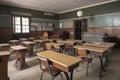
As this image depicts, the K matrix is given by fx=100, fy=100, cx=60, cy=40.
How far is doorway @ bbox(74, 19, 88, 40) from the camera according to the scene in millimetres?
8938

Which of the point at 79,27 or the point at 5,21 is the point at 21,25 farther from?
the point at 79,27

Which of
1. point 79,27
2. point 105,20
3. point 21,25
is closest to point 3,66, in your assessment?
point 21,25

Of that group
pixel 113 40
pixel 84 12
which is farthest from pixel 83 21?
pixel 113 40

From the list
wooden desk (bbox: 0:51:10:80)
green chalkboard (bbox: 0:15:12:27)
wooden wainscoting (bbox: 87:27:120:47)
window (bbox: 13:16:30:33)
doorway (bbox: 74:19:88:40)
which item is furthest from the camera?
doorway (bbox: 74:19:88:40)

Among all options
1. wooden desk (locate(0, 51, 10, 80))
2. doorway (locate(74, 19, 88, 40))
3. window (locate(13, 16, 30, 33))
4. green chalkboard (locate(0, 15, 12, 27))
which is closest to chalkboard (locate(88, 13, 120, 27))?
doorway (locate(74, 19, 88, 40))

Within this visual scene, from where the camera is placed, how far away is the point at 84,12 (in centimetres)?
859

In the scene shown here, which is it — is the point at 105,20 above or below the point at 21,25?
above

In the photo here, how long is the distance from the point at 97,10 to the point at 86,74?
621 cm

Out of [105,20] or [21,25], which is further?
[21,25]

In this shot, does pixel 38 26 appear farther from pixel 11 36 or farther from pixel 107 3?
pixel 107 3

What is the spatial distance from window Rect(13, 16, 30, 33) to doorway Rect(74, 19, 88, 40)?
4367 millimetres

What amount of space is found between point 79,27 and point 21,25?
16.9 ft

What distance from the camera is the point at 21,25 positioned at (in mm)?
8141

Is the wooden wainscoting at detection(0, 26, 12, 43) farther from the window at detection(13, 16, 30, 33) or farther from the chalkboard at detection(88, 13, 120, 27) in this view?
the chalkboard at detection(88, 13, 120, 27)
